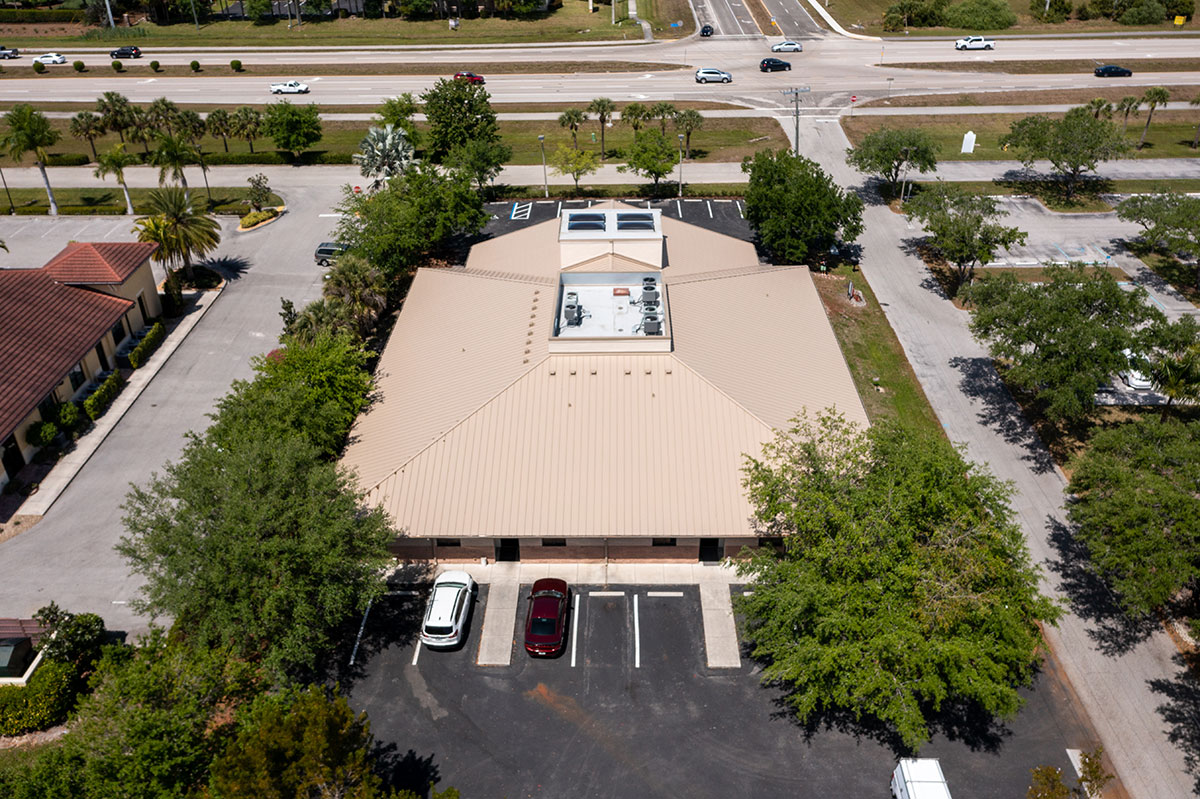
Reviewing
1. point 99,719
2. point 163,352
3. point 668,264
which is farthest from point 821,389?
point 163,352

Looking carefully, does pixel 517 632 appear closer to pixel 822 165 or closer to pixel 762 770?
pixel 762 770

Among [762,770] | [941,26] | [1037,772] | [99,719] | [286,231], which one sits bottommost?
[762,770]

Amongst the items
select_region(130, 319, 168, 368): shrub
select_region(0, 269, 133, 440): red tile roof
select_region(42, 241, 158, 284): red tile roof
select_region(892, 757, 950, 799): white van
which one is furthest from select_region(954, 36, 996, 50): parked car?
select_region(892, 757, 950, 799): white van

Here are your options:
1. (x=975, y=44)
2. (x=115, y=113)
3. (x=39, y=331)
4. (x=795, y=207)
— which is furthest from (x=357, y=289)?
(x=975, y=44)

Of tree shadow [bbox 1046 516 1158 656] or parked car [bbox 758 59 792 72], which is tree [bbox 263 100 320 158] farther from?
tree shadow [bbox 1046 516 1158 656]

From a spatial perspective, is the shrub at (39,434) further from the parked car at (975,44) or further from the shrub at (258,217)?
the parked car at (975,44)

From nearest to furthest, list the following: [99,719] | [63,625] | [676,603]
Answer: [99,719]
[63,625]
[676,603]
